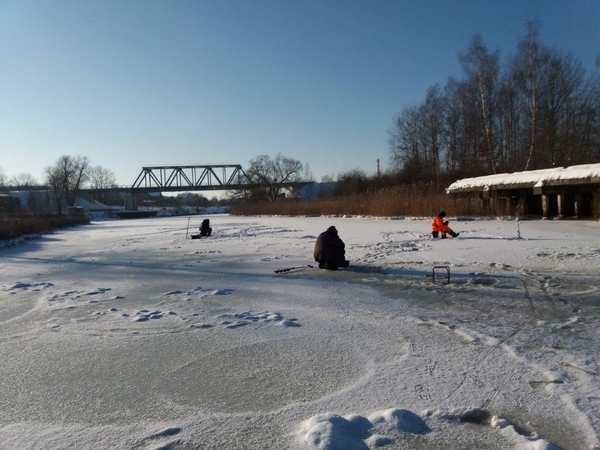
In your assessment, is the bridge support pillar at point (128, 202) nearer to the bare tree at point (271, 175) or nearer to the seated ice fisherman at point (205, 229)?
the bare tree at point (271, 175)

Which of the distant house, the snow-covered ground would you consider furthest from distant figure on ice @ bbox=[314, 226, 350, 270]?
the distant house

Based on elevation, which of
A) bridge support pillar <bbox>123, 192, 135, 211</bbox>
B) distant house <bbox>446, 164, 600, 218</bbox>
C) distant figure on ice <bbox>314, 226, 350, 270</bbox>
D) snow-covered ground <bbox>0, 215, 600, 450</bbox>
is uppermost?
bridge support pillar <bbox>123, 192, 135, 211</bbox>

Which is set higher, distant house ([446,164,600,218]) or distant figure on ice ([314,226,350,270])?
distant house ([446,164,600,218])

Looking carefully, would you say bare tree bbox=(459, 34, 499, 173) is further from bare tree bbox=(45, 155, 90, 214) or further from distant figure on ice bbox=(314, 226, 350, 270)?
bare tree bbox=(45, 155, 90, 214)

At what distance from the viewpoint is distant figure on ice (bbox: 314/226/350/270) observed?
29.6 feet

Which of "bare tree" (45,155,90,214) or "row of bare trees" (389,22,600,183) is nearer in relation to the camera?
"row of bare trees" (389,22,600,183)

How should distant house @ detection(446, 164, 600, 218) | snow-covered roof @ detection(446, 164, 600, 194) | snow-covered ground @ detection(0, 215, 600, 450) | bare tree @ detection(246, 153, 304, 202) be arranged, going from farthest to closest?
bare tree @ detection(246, 153, 304, 202) → distant house @ detection(446, 164, 600, 218) → snow-covered roof @ detection(446, 164, 600, 194) → snow-covered ground @ detection(0, 215, 600, 450)

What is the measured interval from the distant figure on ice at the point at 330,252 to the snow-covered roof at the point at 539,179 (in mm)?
12261

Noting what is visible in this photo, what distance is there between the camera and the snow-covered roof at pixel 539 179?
1653 centimetres

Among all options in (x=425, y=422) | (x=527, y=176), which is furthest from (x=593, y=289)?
(x=527, y=176)

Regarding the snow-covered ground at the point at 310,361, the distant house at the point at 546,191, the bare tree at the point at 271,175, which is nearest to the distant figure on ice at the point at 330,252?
the snow-covered ground at the point at 310,361

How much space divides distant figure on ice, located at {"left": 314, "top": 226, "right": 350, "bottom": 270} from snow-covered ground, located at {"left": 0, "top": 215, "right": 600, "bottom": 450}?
24.8 inches

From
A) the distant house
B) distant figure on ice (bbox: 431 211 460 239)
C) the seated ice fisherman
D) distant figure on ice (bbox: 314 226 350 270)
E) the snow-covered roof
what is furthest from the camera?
the seated ice fisherman

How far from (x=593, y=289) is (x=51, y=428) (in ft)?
21.7
